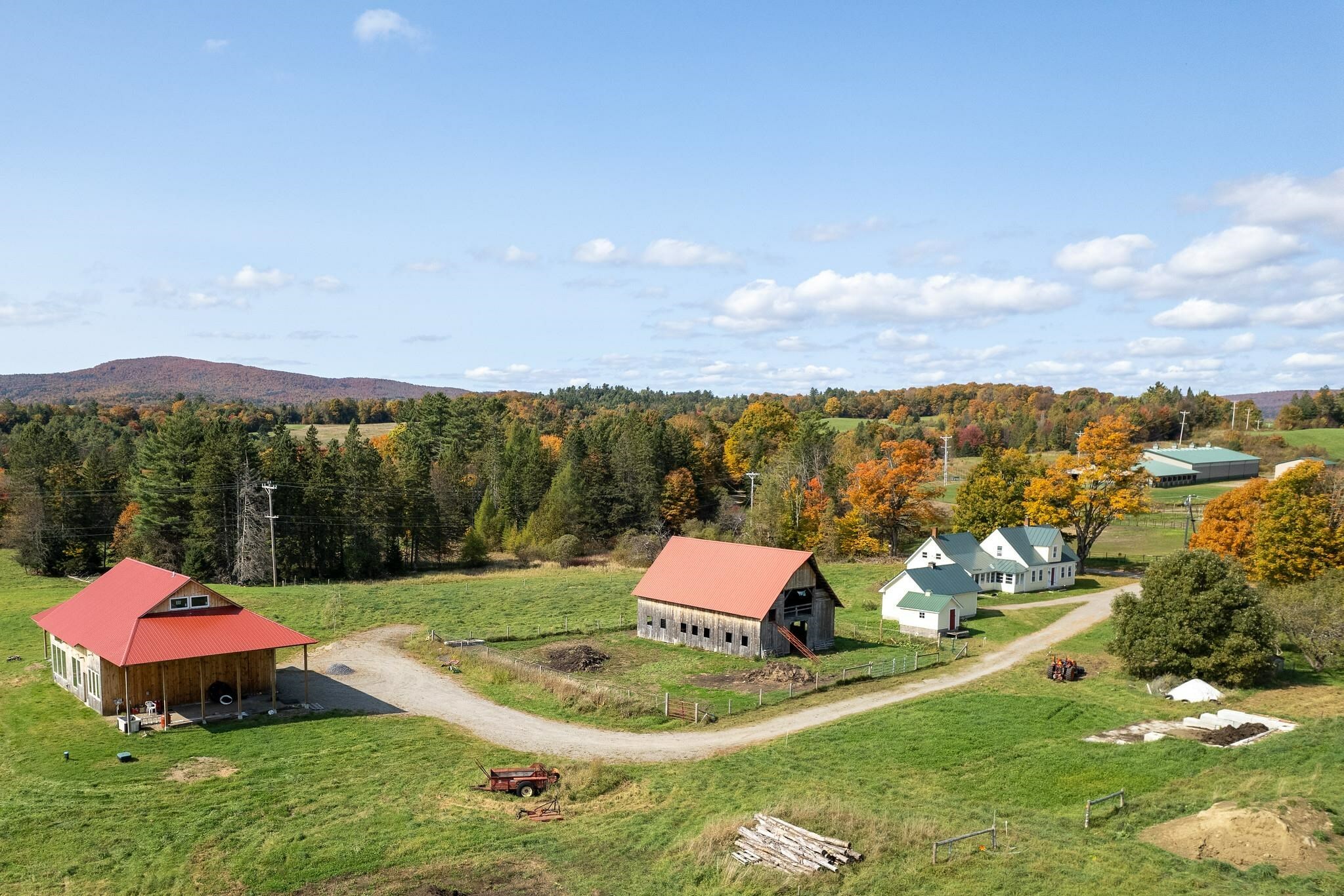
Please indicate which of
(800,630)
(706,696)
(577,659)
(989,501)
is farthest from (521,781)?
(989,501)

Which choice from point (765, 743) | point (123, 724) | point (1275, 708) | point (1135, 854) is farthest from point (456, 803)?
point (1275, 708)

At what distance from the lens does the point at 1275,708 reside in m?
35.6

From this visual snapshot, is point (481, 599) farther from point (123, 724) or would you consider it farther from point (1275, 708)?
point (1275, 708)

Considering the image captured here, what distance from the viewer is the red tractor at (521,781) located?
84.9 ft

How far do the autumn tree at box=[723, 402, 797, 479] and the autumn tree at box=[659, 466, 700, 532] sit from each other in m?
17.6

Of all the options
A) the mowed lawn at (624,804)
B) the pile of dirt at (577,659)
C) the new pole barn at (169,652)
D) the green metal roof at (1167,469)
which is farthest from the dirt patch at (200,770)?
the green metal roof at (1167,469)

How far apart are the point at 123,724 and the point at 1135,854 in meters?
32.2

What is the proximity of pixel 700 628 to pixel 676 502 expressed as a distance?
4357cm

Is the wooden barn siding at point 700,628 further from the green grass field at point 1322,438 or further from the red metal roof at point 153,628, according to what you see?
the green grass field at point 1322,438

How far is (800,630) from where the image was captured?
48250 millimetres

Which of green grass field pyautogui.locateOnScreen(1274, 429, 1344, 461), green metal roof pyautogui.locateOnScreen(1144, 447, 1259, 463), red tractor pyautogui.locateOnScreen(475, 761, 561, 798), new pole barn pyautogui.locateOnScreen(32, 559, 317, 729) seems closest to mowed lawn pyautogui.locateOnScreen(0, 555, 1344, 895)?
red tractor pyautogui.locateOnScreen(475, 761, 561, 798)

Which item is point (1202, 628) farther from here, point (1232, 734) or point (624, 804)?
point (624, 804)

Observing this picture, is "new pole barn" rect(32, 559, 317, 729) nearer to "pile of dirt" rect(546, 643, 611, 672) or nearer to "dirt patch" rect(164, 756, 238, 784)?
"dirt patch" rect(164, 756, 238, 784)

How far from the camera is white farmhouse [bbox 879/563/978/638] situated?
169 feet
